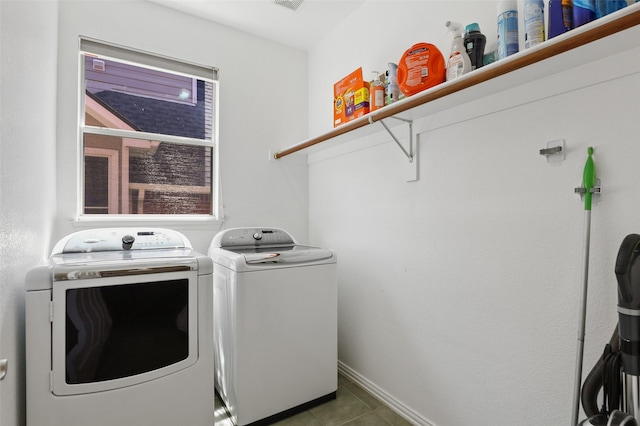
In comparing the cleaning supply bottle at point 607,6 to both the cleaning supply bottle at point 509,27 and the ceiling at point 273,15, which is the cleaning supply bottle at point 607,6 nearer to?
the cleaning supply bottle at point 509,27

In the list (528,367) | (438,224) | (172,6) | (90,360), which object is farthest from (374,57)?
(90,360)

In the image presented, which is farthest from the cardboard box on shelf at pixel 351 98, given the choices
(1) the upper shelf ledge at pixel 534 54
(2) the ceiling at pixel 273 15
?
(2) the ceiling at pixel 273 15

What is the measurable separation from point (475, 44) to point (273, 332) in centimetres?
177

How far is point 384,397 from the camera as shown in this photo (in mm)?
2055

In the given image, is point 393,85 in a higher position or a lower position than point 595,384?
higher

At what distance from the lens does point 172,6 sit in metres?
2.34

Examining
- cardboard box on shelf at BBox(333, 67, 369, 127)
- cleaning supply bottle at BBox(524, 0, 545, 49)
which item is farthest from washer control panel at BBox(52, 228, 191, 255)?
cleaning supply bottle at BBox(524, 0, 545, 49)

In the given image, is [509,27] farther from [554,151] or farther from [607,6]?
[554,151]

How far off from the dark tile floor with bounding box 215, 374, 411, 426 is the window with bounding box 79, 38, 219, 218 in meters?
1.47

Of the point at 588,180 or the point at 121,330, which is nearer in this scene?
the point at 588,180

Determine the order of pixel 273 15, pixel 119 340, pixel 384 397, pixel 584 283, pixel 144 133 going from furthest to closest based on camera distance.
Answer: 1. pixel 273 15
2. pixel 144 133
3. pixel 384 397
4. pixel 119 340
5. pixel 584 283

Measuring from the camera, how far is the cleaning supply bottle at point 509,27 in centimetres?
129

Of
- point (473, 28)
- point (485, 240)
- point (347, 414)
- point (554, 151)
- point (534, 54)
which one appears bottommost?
point (347, 414)

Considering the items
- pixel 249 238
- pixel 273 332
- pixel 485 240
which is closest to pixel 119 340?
pixel 273 332
